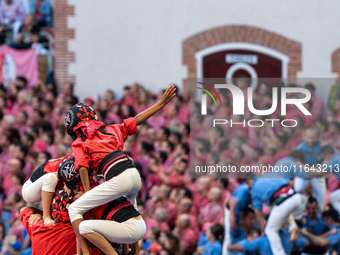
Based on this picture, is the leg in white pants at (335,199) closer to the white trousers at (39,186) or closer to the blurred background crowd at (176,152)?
the blurred background crowd at (176,152)

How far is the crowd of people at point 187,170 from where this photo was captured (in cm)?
805

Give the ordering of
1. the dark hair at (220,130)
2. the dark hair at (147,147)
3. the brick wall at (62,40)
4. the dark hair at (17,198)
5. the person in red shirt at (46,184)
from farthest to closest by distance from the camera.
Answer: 1. the brick wall at (62,40)
2. the dark hair at (147,147)
3. the dark hair at (220,130)
4. the dark hair at (17,198)
5. the person in red shirt at (46,184)

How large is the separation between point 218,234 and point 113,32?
7263 mm

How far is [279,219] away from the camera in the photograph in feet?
25.7

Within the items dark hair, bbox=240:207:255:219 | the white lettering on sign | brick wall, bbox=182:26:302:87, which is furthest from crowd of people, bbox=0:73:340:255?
the white lettering on sign

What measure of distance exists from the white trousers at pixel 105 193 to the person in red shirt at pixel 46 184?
0.28 m

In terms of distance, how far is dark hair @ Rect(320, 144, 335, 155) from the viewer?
8.70 m

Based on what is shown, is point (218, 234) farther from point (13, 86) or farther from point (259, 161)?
point (13, 86)

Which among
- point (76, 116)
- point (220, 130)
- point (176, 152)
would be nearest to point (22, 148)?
point (176, 152)

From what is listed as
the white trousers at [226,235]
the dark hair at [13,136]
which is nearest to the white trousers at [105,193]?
the white trousers at [226,235]

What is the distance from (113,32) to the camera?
46.4 ft

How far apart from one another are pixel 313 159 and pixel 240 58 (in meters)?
5.70

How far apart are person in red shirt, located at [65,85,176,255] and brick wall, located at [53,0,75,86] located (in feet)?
29.7

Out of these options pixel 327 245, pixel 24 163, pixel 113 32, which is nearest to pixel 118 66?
pixel 113 32
